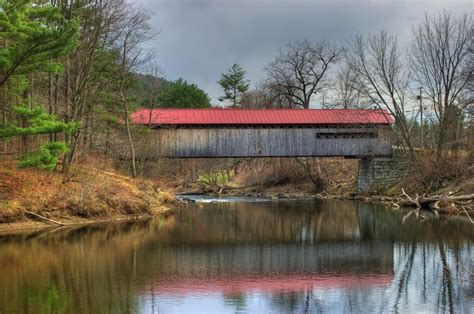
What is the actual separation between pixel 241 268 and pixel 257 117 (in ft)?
75.2

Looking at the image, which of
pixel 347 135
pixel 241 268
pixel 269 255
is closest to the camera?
pixel 241 268

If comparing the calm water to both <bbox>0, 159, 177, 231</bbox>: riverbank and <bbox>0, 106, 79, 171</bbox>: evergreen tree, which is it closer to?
<bbox>0, 159, 177, 231</bbox>: riverbank

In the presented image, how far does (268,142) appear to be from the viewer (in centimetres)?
3447

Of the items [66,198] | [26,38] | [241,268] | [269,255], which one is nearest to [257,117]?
[66,198]

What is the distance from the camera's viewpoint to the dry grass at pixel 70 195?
64.6 ft

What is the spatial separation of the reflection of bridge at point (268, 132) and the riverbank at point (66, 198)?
7594mm

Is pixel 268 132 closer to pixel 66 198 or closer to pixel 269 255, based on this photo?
pixel 66 198

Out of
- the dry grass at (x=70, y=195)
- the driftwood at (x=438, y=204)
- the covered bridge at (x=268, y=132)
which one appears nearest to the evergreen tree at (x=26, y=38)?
the dry grass at (x=70, y=195)

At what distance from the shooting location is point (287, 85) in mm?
49500

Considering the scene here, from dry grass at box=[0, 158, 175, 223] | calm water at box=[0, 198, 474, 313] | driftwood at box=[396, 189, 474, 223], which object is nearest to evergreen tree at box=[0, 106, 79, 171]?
calm water at box=[0, 198, 474, 313]

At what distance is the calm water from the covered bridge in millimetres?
13268

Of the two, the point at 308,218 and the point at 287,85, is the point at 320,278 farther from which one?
the point at 287,85

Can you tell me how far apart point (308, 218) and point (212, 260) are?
1124cm

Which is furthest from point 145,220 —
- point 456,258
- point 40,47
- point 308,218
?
point 456,258
